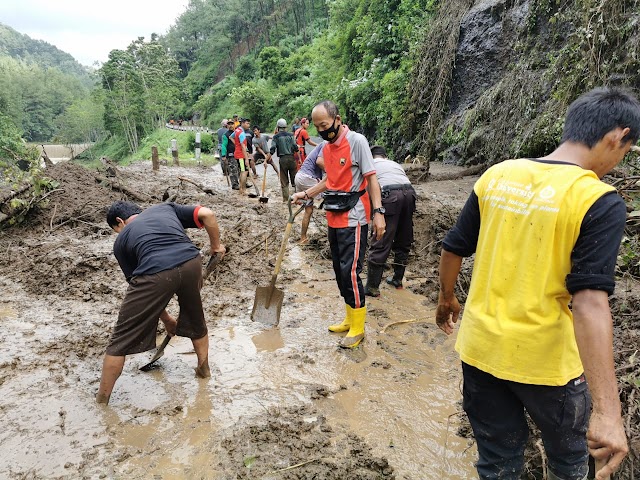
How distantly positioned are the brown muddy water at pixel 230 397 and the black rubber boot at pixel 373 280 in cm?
16

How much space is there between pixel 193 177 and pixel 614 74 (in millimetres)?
12403

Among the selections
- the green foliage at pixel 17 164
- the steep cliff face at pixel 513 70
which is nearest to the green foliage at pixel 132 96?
the green foliage at pixel 17 164

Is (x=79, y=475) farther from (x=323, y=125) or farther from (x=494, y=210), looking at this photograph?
(x=323, y=125)

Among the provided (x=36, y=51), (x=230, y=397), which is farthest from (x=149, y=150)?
(x=36, y=51)

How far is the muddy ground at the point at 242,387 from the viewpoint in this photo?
8.41ft

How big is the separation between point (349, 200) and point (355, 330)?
3.85 ft

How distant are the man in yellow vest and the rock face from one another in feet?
31.2

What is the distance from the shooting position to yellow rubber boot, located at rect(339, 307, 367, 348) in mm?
3930

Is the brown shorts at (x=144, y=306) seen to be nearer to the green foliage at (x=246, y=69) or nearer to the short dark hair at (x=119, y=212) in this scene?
the short dark hair at (x=119, y=212)

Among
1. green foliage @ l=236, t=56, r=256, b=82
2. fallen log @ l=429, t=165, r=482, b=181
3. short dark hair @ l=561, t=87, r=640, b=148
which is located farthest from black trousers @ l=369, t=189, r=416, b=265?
green foliage @ l=236, t=56, r=256, b=82

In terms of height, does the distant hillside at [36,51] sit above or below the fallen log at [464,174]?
above

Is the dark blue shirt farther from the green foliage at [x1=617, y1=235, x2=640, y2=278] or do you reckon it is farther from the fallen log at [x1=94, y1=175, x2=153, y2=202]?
the fallen log at [x1=94, y1=175, x2=153, y2=202]

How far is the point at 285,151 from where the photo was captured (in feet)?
33.0

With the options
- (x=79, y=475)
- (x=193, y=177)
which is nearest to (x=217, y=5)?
(x=193, y=177)
